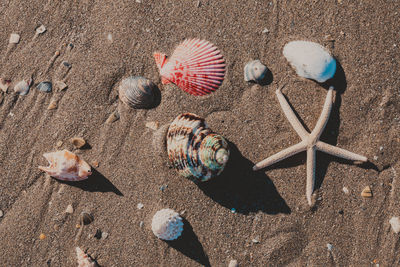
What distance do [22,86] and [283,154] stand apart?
2156mm

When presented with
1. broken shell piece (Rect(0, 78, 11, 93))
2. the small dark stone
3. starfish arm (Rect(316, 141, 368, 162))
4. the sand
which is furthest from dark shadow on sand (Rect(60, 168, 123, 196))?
starfish arm (Rect(316, 141, 368, 162))

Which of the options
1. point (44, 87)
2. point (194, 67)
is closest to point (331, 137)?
point (194, 67)

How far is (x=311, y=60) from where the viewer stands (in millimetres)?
2617

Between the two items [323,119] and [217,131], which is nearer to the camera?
[323,119]

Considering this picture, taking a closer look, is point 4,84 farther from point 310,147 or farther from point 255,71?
point 310,147

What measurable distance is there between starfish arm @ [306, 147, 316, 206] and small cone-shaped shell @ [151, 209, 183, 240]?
3.41 ft

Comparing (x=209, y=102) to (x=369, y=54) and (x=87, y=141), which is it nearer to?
(x=87, y=141)

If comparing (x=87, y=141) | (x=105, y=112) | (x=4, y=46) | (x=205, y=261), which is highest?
(x=4, y=46)

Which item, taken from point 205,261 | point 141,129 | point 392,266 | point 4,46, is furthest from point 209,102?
point 392,266

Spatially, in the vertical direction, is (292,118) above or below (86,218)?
above

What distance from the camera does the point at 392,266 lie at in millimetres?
2693

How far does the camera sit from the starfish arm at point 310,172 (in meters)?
2.62

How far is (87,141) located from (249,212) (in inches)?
56.5

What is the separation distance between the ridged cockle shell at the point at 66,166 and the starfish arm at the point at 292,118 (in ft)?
5.29
